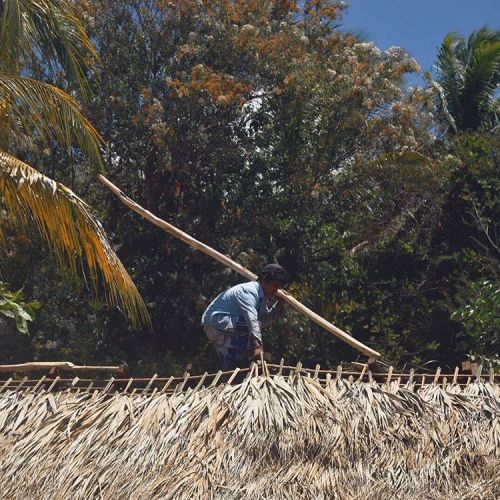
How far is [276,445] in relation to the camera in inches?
207

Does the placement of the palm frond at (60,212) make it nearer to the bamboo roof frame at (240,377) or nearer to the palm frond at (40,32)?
the bamboo roof frame at (240,377)

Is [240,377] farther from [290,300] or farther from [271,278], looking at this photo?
[290,300]

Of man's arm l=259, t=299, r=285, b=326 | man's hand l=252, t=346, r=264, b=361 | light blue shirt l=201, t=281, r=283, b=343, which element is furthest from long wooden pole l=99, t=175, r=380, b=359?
man's hand l=252, t=346, r=264, b=361

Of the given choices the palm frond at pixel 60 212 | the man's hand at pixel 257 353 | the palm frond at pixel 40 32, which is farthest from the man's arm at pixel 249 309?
the palm frond at pixel 40 32

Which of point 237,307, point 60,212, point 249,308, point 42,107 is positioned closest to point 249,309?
point 249,308

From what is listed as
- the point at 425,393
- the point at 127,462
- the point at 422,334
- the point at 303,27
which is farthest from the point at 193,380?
the point at 303,27

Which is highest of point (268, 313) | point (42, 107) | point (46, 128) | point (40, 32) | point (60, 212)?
point (40, 32)

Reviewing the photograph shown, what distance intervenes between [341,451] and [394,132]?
661 centimetres

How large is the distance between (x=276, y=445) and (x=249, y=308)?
5.58ft

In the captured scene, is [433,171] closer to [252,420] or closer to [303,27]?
[303,27]

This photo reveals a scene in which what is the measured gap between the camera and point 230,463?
5207mm

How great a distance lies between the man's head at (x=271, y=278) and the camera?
7074 mm

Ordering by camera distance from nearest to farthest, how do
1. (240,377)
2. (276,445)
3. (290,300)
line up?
(276,445) → (240,377) → (290,300)

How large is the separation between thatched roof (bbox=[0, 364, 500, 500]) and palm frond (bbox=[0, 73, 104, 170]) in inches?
106
